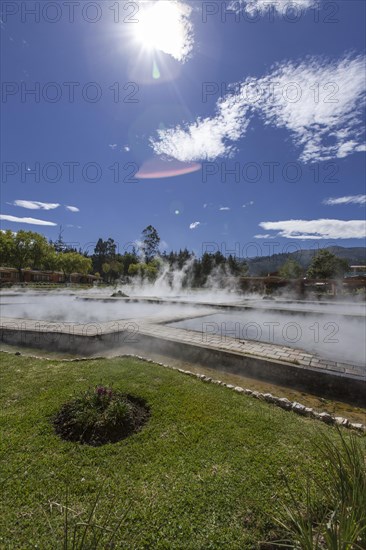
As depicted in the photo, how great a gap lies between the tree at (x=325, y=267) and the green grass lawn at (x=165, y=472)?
42970mm

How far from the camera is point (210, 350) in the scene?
5941mm

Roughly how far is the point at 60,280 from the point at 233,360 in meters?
58.0

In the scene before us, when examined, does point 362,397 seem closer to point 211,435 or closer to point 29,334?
point 211,435

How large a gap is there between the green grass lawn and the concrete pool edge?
1398mm

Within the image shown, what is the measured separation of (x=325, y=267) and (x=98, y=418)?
45.0 m

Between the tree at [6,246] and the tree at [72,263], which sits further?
the tree at [72,263]

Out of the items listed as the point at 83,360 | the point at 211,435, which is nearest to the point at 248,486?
the point at 211,435

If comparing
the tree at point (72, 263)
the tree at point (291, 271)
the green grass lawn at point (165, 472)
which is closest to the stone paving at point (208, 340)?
the green grass lawn at point (165, 472)

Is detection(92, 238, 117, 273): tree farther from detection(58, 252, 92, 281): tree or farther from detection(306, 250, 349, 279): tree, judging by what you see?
detection(306, 250, 349, 279): tree

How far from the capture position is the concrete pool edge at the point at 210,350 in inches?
181

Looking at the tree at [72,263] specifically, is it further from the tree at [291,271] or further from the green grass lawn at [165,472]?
the green grass lawn at [165,472]

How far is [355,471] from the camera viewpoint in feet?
5.29

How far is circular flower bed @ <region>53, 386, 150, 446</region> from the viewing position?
2947 mm

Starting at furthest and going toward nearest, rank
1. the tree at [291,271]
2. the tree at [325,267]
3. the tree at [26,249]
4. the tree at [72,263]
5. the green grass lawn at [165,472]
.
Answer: the tree at [291,271]
the tree at [72,263]
the tree at [325,267]
the tree at [26,249]
the green grass lawn at [165,472]
